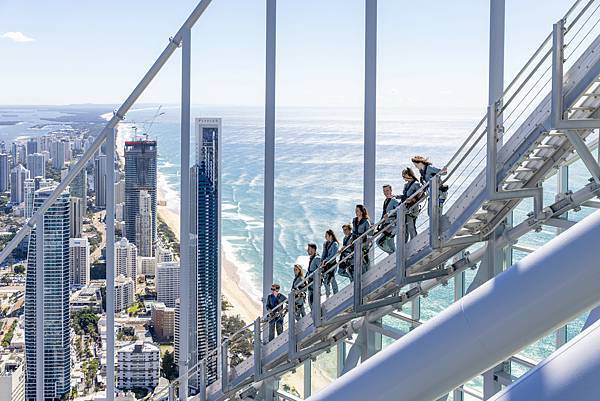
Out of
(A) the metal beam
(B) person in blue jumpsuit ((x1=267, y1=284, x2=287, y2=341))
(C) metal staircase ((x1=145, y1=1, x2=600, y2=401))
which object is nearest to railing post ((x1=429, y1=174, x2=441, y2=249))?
(C) metal staircase ((x1=145, y1=1, x2=600, y2=401))

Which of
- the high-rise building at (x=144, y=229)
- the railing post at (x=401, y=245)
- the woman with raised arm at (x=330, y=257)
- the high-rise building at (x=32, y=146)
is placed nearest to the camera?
the railing post at (x=401, y=245)

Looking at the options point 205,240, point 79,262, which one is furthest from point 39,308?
point 205,240

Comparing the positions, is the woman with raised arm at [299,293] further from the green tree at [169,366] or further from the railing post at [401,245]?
the green tree at [169,366]

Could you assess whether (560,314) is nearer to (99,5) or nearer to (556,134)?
(556,134)

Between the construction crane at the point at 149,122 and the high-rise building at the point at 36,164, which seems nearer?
the construction crane at the point at 149,122

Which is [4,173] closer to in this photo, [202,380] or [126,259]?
[126,259]

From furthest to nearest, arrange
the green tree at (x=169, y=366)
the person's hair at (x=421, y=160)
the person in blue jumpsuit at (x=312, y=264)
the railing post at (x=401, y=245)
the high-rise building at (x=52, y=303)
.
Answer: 1. the high-rise building at (x=52, y=303)
2. the green tree at (x=169, y=366)
3. the person in blue jumpsuit at (x=312, y=264)
4. the person's hair at (x=421, y=160)
5. the railing post at (x=401, y=245)

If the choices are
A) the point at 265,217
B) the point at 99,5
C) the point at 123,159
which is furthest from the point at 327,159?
the point at 265,217

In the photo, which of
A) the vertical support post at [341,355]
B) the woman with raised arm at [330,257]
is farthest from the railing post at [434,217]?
the vertical support post at [341,355]

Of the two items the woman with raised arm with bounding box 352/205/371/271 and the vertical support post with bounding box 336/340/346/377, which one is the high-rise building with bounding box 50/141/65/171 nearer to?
the vertical support post with bounding box 336/340/346/377
